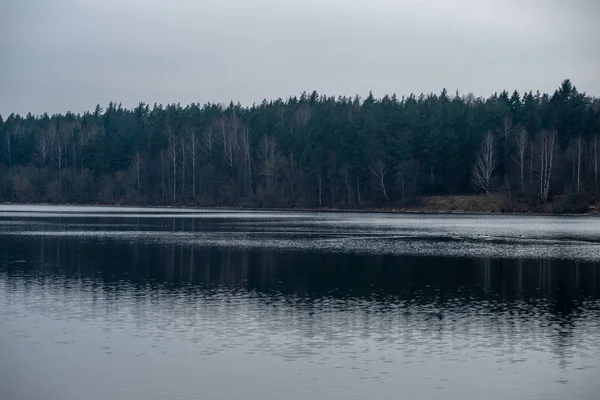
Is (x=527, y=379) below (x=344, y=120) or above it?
below

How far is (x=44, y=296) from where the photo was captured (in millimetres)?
32188

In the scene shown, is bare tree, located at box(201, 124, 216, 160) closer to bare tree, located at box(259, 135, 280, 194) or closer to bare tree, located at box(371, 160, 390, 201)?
bare tree, located at box(259, 135, 280, 194)

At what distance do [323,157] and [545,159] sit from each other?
36701 mm

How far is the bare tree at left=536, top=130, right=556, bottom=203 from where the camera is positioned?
4171 inches

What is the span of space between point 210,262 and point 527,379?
28.5 m

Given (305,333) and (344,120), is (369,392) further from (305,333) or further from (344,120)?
(344,120)

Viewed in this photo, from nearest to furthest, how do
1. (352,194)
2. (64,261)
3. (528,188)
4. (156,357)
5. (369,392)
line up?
(369,392) → (156,357) → (64,261) → (528,188) → (352,194)

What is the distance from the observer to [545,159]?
108000 mm

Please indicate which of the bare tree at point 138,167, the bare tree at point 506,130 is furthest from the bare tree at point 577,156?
the bare tree at point 138,167

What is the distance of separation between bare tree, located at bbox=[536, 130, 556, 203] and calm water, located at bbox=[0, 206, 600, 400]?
53.6m

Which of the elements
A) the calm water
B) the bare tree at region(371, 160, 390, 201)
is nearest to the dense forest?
the bare tree at region(371, 160, 390, 201)

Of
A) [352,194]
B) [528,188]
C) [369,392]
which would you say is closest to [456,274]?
[369,392]

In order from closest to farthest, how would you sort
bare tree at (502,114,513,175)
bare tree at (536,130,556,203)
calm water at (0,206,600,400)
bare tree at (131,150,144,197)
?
calm water at (0,206,600,400) < bare tree at (536,130,556,203) < bare tree at (502,114,513,175) < bare tree at (131,150,144,197)

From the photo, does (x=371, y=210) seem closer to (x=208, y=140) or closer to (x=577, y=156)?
(x=577, y=156)
